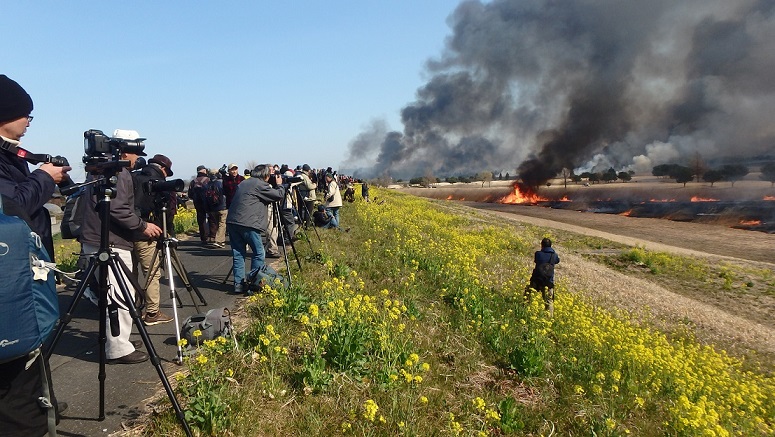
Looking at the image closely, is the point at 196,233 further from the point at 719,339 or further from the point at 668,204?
the point at 668,204

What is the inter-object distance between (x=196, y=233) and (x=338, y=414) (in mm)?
13811

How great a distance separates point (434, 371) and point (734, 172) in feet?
335

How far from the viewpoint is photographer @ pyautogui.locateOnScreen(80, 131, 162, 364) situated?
5133mm

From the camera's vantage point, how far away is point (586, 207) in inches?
2525

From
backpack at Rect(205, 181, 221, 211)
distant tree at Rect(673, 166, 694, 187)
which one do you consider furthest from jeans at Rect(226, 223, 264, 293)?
distant tree at Rect(673, 166, 694, 187)

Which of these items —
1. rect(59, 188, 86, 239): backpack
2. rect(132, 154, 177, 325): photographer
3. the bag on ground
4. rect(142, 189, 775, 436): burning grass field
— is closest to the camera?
rect(142, 189, 775, 436): burning grass field

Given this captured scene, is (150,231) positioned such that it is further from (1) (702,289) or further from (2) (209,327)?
(1) (702,289)

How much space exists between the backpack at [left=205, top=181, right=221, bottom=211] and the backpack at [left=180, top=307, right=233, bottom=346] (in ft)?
25.7

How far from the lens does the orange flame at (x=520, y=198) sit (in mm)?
76438

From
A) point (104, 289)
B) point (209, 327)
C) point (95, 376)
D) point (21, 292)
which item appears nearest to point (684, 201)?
point (209, 327)

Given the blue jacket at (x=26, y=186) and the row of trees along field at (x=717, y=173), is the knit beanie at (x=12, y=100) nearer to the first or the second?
the blue jacket at (x=26, y=186)

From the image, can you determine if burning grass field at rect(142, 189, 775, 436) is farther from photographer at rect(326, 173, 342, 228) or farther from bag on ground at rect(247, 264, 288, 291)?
photographer at rect(326, 173, 342, 228)

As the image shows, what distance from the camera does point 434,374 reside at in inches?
229

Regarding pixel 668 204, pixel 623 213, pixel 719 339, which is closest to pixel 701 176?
pixel 668 204
